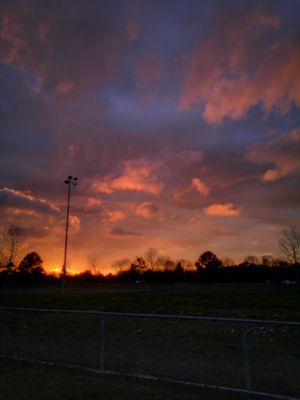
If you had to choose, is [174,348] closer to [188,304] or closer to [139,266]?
[188,304]

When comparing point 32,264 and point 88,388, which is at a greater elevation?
point 32,264

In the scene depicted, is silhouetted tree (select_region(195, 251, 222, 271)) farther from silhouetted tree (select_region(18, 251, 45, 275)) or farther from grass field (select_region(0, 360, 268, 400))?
grass field (select_region(0, 360, 268, 400))

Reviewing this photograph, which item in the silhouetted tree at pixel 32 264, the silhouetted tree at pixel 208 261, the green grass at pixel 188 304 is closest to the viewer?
the green grass at pixel 188 304

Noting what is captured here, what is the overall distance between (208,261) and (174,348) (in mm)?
129386

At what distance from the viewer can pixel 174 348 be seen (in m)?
11.4

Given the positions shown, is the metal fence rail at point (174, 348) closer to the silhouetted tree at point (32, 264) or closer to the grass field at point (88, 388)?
the grass field at point (88, 388)

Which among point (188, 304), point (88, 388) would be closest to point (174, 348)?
point (88, 388)

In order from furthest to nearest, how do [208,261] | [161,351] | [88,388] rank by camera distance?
[208,261] < [161,351] < [88,388]

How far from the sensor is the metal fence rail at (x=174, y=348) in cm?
771

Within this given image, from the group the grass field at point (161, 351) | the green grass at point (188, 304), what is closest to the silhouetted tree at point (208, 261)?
the green grass at point (188, 304)

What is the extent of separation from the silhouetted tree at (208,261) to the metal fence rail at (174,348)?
124 meters

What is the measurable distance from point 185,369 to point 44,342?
5698 mm

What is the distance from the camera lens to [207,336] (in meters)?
12.9

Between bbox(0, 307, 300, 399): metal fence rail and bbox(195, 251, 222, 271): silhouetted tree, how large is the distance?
123774mm
